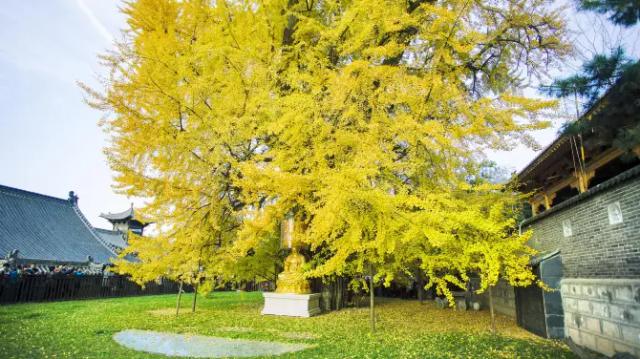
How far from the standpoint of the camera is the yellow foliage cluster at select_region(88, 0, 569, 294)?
259 inches

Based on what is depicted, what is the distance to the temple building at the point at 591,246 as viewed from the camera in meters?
5.08

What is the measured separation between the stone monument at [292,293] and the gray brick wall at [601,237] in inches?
250

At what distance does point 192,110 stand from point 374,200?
178 inches

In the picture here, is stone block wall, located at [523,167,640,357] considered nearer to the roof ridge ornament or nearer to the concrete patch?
the concrete patch

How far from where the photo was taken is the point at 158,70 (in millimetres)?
7496

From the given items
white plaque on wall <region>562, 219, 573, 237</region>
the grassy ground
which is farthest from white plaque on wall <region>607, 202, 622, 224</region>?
the grassy ground

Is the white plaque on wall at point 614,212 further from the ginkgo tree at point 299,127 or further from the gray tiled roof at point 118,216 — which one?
the gray tiled roof at point 118,216

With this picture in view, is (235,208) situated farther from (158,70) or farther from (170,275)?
(158,70)

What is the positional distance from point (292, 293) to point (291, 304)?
332 mm

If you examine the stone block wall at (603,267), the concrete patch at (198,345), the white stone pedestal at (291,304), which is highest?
the stone block wall at (603,267)

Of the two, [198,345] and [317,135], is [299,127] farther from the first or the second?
[198,345]

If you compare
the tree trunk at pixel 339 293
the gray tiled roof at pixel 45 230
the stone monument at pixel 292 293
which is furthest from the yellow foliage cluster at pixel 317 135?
the gray tiled roof at pixel 45 230

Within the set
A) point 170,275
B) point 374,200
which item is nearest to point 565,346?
point 374,200

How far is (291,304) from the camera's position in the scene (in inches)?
399
